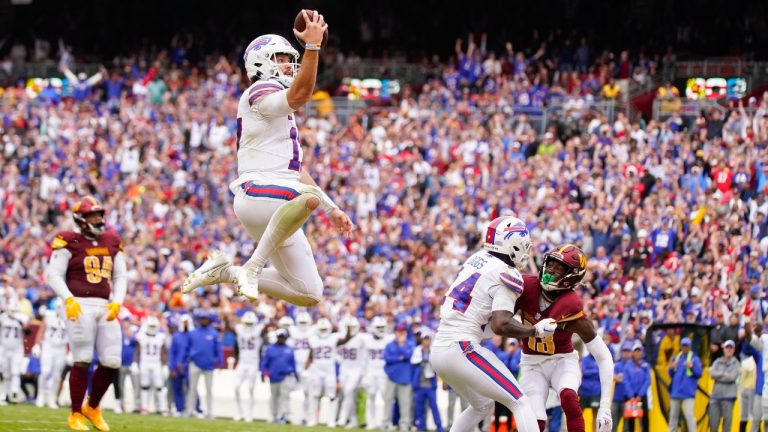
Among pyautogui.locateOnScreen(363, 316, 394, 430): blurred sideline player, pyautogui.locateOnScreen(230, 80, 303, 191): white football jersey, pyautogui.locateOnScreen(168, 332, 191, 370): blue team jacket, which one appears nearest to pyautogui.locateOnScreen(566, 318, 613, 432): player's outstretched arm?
pyautogui.locateOnScreen(230, 80, 303, 191): white football jersey

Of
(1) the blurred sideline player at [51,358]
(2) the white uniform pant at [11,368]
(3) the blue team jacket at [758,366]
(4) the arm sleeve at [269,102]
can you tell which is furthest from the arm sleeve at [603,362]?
(2) the white uniform pant at [11,368]

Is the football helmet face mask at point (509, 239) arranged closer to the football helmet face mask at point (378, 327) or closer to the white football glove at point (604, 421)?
the white football glove at point (604, 421)

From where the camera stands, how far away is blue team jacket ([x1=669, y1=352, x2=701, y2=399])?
51.3ft

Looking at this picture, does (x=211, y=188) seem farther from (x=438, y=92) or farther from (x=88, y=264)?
(x=88, y=264)

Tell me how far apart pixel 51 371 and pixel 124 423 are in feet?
17.7

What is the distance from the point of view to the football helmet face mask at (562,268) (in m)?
10.1

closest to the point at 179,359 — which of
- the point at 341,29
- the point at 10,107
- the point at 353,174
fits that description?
the point at 353,174

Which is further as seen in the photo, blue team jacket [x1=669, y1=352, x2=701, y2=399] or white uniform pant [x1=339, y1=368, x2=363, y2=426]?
white uniform pant [x1=339, y1=368, x2=363, y2=426]

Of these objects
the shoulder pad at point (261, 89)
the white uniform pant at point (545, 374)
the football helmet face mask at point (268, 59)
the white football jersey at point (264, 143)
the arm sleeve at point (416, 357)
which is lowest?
the arm sleeve at point (416, 357)

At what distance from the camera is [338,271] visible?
68.7 ft

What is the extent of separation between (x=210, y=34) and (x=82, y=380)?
1961 cm

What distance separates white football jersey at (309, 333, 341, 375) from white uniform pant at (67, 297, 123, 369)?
6.51 metres

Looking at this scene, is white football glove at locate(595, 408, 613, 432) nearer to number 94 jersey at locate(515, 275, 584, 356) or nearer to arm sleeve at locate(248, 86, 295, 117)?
number 94 jersey at locate(515, 275, 584, 356)

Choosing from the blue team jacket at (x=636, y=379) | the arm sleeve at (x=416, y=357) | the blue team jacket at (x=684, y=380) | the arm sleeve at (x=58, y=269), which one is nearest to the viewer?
the arm sleeve at (x=58, y=269)
